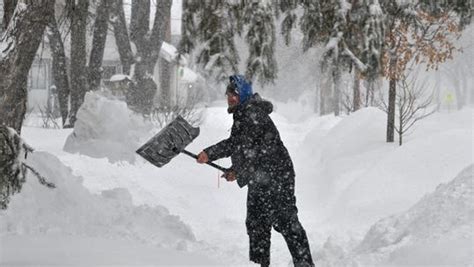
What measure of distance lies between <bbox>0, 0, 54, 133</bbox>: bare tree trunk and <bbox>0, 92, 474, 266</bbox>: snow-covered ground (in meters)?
1.22

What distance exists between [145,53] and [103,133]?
479 centimetres

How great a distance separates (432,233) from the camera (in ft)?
17.9

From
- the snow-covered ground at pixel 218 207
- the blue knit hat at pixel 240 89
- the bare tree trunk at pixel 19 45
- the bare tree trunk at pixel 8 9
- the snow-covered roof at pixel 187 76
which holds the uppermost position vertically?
the snow-covered roof at pixel 187 76

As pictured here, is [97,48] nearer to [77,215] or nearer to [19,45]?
[77,215]

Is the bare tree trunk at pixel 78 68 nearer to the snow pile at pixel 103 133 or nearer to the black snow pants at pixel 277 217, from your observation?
the snow pile at pixel 103 133

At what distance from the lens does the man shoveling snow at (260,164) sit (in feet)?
16.3

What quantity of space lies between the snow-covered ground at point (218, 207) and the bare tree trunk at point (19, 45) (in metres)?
1.22

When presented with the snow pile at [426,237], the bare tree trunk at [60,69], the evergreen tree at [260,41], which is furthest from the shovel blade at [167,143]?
the bare tree trunk at [60,69]

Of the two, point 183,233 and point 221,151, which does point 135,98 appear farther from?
point 221,151

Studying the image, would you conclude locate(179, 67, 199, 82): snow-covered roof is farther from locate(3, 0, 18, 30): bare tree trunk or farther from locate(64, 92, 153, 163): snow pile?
locate(3, 0, 18, 30): bare tree trunk

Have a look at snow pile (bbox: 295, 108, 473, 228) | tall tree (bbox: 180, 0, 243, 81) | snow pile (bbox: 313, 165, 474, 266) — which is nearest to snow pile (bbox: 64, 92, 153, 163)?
snow pile (bbox: 295, 108, 473, 228)

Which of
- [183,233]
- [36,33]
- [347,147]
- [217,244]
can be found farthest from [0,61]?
[347,147]

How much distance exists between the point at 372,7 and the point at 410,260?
2924 millimetres

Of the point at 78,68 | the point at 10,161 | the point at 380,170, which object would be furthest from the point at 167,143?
the point at 78,68
